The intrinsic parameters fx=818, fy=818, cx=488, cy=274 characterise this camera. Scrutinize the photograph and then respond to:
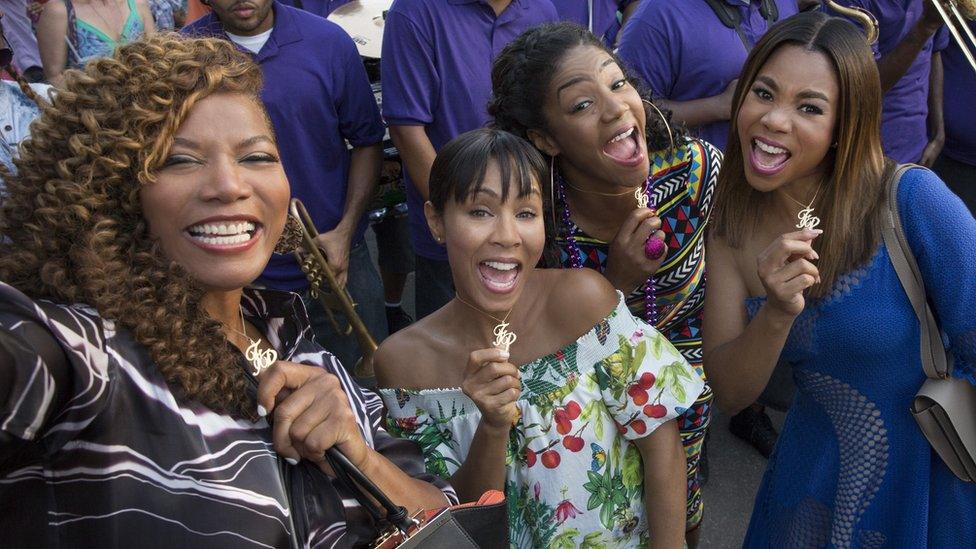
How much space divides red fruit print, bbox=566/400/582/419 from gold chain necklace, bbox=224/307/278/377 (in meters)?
0.70

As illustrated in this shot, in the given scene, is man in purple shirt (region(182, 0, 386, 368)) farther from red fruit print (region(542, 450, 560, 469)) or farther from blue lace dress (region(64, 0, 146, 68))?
red fruit print (region(542, 450, 560, 469))

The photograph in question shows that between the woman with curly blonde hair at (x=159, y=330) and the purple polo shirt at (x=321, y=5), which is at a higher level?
the woman with curly blonde hair at (x=159, y=330)

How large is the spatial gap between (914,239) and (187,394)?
5.63 ft

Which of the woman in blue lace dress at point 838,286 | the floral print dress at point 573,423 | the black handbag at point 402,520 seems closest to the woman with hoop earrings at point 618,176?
the woman in blue lace dress at point 838,286

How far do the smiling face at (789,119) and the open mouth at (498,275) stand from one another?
732 millimetres

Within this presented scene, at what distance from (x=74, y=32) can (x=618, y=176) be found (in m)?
2.60

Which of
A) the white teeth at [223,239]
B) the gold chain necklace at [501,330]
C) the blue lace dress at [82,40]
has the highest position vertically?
the white teeth at [223,239]

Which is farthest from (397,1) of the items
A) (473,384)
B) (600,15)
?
(473,384)

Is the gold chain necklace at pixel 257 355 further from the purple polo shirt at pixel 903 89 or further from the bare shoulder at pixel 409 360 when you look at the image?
the purple polo shirt at pixel 903 89

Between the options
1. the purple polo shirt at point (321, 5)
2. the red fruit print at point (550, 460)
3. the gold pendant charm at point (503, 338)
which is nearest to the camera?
the gold pendant charm at point (503, 338)

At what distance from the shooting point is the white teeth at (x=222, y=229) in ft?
4.74

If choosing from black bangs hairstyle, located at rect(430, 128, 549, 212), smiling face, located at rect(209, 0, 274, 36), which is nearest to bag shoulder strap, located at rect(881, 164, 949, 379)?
black bangs hairstyle, located at rect(430, 128, 549, 212)

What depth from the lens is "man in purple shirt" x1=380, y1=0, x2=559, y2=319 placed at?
3395mm

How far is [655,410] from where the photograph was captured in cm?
197
